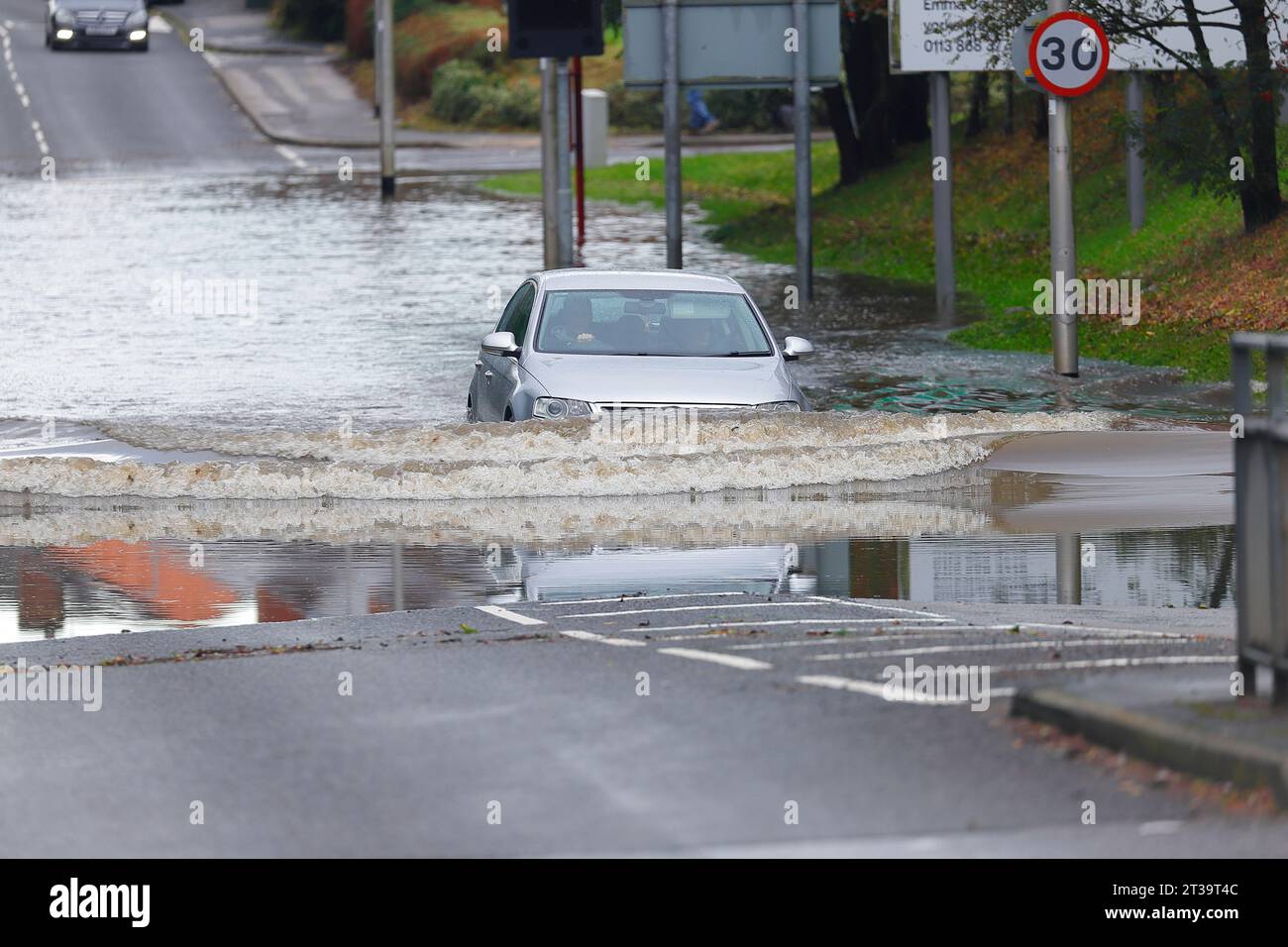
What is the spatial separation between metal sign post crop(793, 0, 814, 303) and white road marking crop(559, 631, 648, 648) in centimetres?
1813

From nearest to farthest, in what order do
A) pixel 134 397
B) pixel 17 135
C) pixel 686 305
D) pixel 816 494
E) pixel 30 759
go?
pixel 30 759, pixel 816 494, pixel 686 305, pixel 134 397, pixel 17 135

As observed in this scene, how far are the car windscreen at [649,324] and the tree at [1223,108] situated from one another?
8.42 m

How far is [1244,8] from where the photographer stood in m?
24.0

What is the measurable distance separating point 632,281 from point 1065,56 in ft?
15.2

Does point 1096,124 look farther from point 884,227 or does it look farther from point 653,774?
point 653,774

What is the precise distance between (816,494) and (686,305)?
Result: 2.08 m

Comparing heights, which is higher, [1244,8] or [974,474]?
[1244,8]

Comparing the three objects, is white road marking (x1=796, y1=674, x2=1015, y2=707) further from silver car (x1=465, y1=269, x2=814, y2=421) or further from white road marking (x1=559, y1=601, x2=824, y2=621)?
silver car (x1=465, y1=269, x2=814, y2=421)

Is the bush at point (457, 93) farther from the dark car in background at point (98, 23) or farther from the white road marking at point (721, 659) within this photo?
the white road marking at point (721, 659)

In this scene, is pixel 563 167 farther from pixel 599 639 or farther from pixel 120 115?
pixel 120 115
